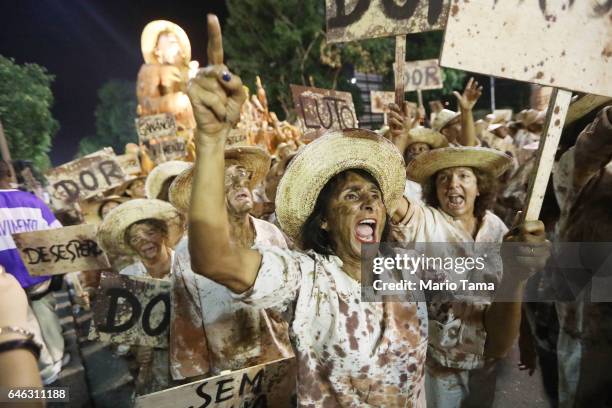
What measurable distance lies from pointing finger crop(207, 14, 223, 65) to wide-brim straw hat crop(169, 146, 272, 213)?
1.53 meters

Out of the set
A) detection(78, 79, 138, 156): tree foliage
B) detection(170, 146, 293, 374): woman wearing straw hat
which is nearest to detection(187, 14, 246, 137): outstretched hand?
detection(170, 146, 293, 374): woman wearing straw hat

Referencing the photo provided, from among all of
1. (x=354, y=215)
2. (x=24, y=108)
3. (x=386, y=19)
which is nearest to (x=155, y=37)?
(x=24, y=108)

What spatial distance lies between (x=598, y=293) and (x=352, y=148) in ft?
6.22

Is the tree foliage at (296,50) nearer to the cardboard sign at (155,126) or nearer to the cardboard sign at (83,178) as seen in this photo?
the cardboard sign at (155,126)

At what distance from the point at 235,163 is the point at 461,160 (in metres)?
1.71

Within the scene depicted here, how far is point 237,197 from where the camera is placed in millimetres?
2639

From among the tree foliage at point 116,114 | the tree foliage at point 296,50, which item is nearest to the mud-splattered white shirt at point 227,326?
the tree foliage at point 296,50

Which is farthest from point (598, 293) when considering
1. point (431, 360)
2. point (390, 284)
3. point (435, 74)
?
point (435, 74)

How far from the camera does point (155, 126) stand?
619 centimetres

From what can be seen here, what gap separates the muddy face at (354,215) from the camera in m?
1.64

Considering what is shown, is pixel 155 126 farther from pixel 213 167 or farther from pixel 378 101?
pixel 213 167

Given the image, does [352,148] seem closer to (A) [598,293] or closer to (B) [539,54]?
(B) [539,54]

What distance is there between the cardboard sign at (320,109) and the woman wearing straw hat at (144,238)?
2.01 meters

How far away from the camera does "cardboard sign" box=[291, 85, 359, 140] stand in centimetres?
442
